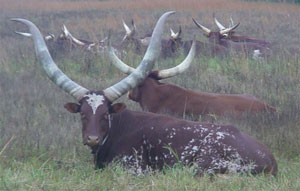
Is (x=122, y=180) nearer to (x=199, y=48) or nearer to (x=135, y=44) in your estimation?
(x=199, y=48)

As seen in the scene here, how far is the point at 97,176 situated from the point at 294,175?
1.67m

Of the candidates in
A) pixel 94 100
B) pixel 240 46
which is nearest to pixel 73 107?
pixel 94 100

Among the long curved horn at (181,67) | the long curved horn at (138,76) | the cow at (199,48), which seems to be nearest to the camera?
the long curved horn at (138,76)

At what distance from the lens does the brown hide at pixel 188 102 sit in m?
7.09

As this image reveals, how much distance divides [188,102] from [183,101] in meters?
0.06

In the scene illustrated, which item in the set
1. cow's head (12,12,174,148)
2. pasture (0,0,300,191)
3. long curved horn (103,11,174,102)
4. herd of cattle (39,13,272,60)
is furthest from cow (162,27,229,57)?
cow's head (12,12,174,148)

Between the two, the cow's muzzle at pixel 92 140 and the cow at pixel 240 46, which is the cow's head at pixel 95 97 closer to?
the cow's muzzle at pixel 92 140

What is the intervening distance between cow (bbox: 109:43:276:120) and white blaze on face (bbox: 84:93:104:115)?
140 centimetres

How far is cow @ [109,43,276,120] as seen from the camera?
7.05m

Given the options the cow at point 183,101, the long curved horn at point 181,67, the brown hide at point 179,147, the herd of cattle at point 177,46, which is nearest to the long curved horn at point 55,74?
the brown hide at point 179,147

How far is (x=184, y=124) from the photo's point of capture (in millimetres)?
5469

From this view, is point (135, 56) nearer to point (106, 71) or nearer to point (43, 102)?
point (106, 71)

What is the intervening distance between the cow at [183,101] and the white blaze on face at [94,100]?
4.58 ft

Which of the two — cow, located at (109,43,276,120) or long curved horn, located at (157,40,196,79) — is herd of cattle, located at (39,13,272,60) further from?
long curved horn, located at (157,40,196,79)
